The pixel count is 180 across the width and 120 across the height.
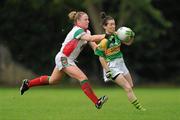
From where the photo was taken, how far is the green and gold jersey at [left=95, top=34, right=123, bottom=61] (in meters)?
13.6

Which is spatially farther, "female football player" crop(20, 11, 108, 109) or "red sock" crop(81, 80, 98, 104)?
"female football player" crop(20, 11, 108, 109)

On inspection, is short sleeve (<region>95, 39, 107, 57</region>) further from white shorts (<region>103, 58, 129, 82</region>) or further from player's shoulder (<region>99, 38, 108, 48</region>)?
white shorts (<region>103, 58, 129, 82</region>)

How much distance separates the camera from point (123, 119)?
11.6 metres

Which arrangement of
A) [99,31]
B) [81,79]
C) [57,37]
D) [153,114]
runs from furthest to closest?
[57,37] < [99,31] < [81,79] < [153,114]

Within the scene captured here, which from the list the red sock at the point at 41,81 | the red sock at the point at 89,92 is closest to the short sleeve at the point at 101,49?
the red sock at the point at 89,92

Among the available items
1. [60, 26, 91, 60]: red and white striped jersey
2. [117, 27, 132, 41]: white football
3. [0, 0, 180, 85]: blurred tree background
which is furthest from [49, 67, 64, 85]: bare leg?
[0, 0, 180, 85]: blurred tree background

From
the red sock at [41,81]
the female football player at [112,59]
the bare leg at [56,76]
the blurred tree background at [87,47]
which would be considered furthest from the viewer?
the blurred tree background at [87,47]

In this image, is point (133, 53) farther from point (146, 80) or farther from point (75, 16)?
point (75, 16)

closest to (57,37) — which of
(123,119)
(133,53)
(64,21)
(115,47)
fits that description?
(64,21)

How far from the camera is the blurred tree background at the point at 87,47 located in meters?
34.8

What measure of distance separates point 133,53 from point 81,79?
2295cm

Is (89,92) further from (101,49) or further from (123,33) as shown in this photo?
(123,33)

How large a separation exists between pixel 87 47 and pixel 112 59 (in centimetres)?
2131

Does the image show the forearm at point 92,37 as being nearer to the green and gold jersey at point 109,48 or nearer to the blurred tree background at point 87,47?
the green and gold jersey at point 109,48
